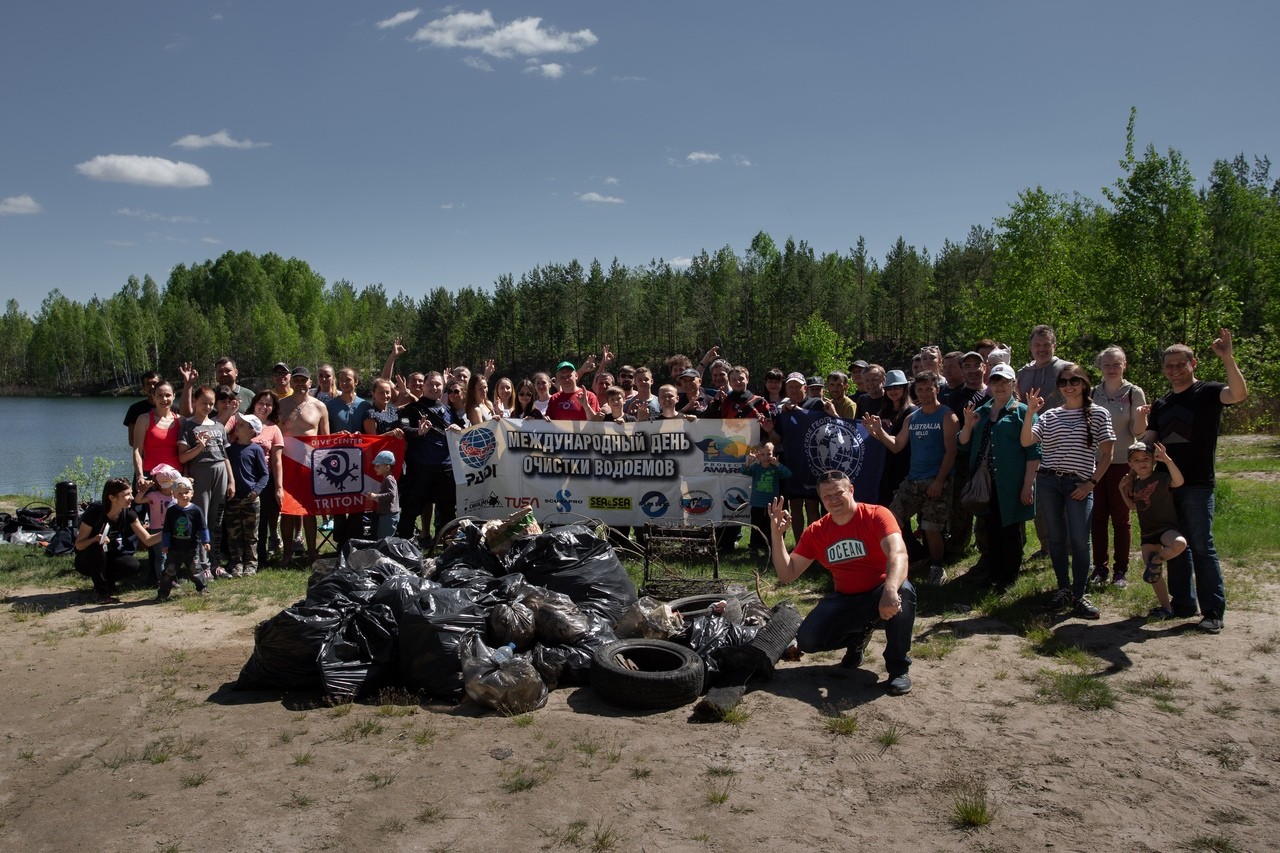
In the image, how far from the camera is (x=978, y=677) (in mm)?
5457

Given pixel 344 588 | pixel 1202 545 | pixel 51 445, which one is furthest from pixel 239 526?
pixel 51 445

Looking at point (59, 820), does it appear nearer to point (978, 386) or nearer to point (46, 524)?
point (978, 386)

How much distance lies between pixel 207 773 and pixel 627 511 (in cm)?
567

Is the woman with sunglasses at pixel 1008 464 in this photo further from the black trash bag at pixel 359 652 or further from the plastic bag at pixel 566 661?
the black trash bag at pixel 359 652

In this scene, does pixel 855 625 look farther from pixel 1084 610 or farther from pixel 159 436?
pixel 159 436

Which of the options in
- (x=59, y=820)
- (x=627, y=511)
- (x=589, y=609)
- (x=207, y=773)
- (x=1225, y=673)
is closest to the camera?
(x=59, y=820)

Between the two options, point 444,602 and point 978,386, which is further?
point 978,386

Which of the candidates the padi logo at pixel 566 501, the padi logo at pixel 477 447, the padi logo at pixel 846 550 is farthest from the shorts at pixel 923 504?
the padi logo at pixel 477 447

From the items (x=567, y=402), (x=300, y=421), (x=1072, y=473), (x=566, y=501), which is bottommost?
(x=566, y=501)

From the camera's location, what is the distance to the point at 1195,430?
602 cm

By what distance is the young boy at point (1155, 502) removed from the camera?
607cm

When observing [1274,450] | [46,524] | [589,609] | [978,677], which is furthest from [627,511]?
[1274,450]

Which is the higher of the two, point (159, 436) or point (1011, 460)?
point (159, 436)

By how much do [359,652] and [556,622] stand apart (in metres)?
1.29
